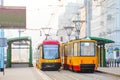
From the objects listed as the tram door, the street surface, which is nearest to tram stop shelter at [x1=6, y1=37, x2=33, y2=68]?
the tram door

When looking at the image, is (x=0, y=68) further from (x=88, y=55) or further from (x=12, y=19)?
(x=12, y=19)

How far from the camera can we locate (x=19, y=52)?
58.6m

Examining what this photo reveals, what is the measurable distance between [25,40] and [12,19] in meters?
29.4

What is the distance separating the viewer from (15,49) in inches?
2323

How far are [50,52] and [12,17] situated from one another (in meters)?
20.0

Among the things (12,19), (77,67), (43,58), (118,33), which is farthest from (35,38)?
(12,19)

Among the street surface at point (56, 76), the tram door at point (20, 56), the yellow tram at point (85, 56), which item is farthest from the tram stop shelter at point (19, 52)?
the street surface at point (56, 76)

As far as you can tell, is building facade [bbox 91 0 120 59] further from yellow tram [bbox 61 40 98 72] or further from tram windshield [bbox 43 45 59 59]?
yellow tram [bbox 61 40 98 72]

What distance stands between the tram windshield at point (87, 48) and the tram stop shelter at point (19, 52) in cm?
1522

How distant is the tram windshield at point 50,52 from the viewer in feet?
161

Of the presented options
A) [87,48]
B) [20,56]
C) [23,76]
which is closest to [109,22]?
[20,56]

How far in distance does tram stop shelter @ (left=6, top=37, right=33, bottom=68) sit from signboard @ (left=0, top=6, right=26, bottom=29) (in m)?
26.6

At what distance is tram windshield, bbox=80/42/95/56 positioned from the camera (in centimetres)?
4303

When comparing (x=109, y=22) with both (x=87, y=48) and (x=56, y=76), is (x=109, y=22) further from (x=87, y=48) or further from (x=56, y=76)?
(x=56, y=76)
